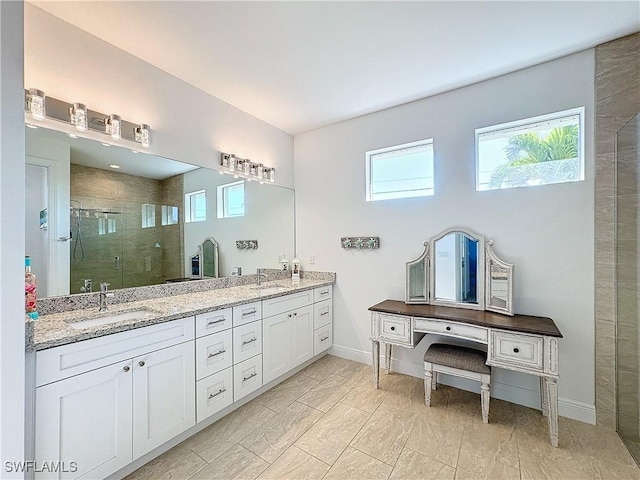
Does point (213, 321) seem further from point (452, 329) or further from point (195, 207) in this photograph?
point (452, 329)

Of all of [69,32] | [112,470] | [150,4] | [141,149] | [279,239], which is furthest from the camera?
[279,239]

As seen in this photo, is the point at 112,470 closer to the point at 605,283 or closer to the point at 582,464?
the point at 582,464

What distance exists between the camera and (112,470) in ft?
4.88

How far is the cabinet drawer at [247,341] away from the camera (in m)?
2.18

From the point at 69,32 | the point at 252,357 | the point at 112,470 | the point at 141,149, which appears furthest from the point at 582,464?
the point at 69,32

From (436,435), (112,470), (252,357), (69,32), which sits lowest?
Result: (436,435)

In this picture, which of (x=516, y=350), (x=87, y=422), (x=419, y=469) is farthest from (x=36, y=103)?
(x=516, y=350)

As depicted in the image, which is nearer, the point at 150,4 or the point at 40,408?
the point at 40,408

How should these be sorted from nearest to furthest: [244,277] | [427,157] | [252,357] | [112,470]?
[112,470] → [252,357] → [427,157] → [244,277]

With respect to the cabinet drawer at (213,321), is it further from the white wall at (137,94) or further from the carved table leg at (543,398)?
the carved table leg at (543,398)

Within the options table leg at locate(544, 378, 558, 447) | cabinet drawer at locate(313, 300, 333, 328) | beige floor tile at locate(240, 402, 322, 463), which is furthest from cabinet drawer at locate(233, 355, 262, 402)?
table leg at locate(544, 378, 558, 447)

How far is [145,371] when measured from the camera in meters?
1.63

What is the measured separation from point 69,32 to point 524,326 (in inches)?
143

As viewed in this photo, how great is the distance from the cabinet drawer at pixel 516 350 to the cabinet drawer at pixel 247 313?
1821mm
